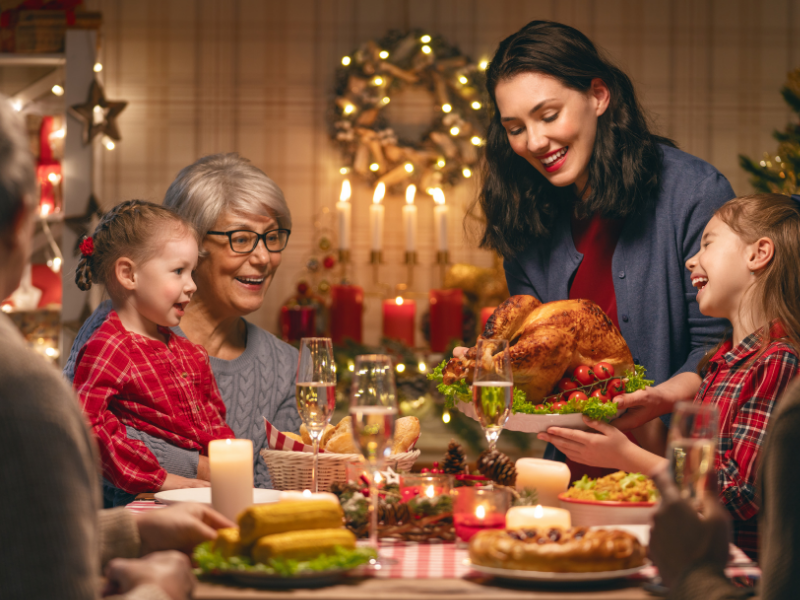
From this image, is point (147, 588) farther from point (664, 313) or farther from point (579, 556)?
point (664, 313)

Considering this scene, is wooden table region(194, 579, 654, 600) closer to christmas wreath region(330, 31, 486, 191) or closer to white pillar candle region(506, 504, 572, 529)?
white pillar candle region(506, 504, 572, 529)

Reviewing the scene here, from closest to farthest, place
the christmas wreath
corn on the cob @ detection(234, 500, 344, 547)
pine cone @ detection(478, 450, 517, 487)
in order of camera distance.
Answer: corn on the cob @ detection(234, 500, 344, 547) < pine cone @ detection(478, 450, 517, 487) < the christmas wreath

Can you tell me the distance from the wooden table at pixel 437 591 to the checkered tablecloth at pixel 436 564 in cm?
4

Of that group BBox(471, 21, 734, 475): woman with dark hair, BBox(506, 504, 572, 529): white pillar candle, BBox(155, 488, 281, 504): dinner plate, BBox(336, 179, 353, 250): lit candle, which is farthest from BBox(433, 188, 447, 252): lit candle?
BBox(506, 504, 572, 529): white pillar candle

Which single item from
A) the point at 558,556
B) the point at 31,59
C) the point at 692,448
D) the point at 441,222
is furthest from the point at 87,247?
the point at 31,59

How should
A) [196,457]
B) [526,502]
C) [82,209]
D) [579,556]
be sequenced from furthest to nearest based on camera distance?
[82,209]
[196,457]
[526,502]
[579,556]

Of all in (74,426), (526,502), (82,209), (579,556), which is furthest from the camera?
(82,209)

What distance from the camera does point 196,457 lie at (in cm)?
183

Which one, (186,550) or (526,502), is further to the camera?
(526,502)

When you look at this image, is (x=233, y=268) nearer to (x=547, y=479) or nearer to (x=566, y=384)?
(x=566, y=384)

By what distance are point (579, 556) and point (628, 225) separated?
131 centimetres

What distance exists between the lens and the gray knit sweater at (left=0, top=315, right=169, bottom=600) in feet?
2.42

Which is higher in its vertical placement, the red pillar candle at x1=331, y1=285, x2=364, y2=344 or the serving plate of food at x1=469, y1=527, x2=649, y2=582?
the red pillar candle at x1=331, y1=285, x2=364, y2=344

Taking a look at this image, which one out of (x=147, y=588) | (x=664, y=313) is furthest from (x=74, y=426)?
(x=664, y=313)
